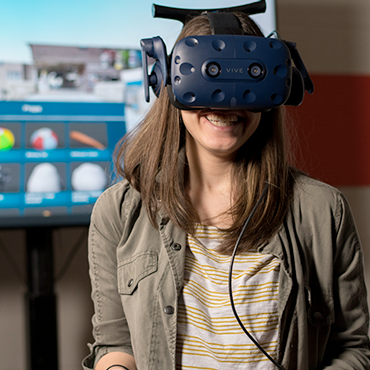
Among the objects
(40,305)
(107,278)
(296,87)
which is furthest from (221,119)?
(40,305)

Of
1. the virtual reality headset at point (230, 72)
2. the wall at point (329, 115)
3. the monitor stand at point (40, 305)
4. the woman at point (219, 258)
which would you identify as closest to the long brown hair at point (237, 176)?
the woman at point (219, 258)

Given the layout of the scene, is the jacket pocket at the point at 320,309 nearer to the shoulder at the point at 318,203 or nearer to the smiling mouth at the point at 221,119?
the shoulder at the point at 318,203

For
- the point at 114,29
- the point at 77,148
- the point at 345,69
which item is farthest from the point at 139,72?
the point at 345,69

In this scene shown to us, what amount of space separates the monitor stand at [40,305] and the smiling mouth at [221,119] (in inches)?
37.9

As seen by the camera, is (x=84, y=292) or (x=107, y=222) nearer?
(x=107, y=222)

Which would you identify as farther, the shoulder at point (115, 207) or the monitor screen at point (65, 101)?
the monitor screen at point (65, 101)

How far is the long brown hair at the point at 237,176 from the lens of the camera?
2.71 ft

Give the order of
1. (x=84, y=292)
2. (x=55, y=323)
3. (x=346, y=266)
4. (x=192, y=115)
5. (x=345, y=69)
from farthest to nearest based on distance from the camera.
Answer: (x=345, y=69), (x=84, y=292), (x=55, y=323), (x=346, y=266), (x=192, y=115)

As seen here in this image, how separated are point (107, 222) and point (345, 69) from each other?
4.95 ft

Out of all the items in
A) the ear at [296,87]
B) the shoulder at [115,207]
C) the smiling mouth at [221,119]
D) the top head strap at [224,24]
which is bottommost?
the shoulder at [115,207]

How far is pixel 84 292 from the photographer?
1.76 m

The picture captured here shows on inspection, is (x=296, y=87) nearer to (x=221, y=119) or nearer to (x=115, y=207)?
(x=221, y=119)

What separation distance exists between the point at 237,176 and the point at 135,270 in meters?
0.29

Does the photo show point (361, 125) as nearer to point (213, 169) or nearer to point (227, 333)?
point (213, 169)
